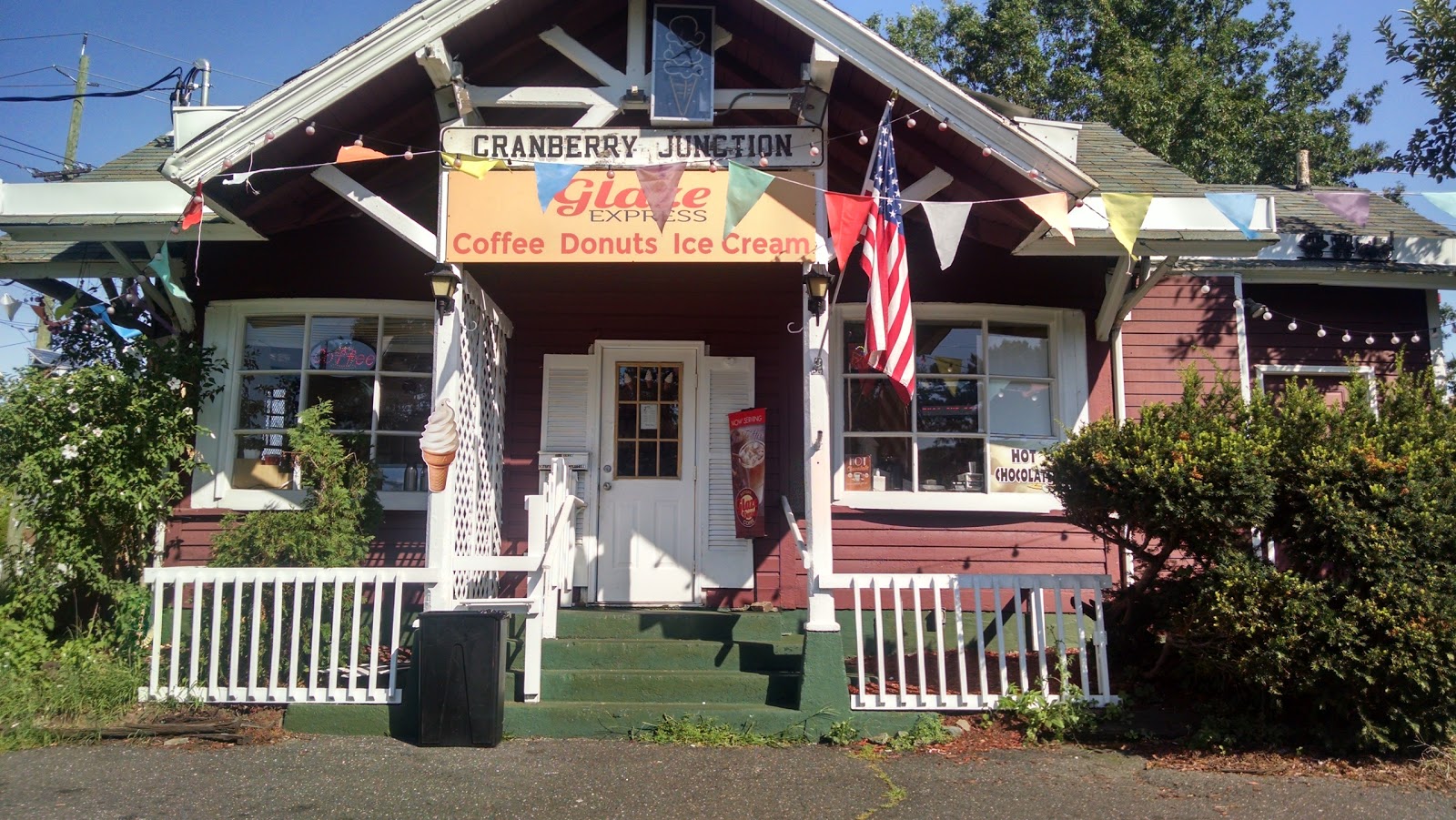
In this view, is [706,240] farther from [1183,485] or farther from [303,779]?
[303,779]

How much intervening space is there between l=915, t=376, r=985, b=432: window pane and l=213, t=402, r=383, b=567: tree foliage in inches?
163

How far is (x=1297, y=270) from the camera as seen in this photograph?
8.08 metres

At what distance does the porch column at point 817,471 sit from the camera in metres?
5.63

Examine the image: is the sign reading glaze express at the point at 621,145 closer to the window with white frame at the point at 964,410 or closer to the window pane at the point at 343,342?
the window with white frame at the point at 964,410

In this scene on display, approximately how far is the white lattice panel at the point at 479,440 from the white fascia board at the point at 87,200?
2.17 metres

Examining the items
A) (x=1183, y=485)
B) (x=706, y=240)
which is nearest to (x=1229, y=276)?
(x=1183, y=485)

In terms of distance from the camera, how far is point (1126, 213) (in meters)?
5.71

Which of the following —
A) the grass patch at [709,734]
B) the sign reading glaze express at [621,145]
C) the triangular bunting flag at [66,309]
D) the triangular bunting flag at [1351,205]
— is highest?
the triangular bunting flag at [1351,205]

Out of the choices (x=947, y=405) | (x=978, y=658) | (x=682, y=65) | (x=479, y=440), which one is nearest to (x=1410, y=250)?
(x=947, y=405)

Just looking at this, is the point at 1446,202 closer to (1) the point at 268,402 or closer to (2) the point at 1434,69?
(2) the point at 1434,69

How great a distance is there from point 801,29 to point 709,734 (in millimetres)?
4158

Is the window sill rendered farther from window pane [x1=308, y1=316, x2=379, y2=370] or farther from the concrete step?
window pane [x1=308, y1=316, x2=379, y2=370]

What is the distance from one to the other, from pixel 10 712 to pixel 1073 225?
7.14 metres

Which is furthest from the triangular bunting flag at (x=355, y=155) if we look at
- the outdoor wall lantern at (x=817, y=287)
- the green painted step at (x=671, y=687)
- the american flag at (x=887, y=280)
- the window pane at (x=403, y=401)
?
the green painted step at (x=671, y=687)
